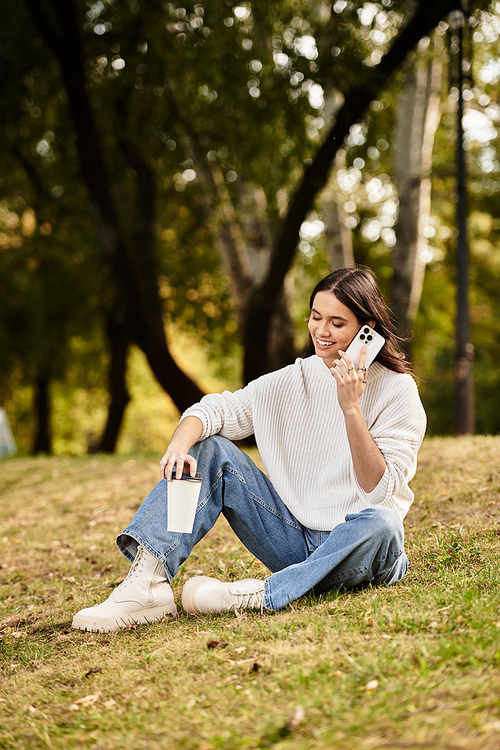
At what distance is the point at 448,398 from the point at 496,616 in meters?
17.7

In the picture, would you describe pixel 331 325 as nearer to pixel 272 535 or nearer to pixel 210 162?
pixel 272 535

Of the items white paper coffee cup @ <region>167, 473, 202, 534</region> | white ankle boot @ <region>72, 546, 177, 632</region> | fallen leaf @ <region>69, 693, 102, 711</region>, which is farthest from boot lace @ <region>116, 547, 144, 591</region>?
fallen leaf @ <region>69, 693, 102, 711</region>

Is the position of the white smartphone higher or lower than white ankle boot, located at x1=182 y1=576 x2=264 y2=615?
higher

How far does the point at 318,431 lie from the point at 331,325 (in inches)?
20.8

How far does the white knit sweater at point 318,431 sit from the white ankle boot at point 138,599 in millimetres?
629

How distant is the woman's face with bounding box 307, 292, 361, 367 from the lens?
10.1 feet

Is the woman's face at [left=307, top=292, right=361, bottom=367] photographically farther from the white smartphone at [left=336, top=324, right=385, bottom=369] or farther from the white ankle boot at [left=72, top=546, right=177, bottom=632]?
the white ankle boot at [left=72, top=546, right=177, bottom=632]

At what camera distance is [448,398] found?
19.4m

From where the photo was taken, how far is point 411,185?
10.5m

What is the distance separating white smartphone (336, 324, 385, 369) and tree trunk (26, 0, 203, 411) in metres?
6.76

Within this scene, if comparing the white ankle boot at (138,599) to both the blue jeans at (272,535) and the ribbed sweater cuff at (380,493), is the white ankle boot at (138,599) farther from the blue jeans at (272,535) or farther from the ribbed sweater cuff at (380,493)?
Answer: the ribbed sweater cuff at (380,493)

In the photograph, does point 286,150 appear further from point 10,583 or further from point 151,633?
point 151,633

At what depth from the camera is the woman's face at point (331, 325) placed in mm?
3072

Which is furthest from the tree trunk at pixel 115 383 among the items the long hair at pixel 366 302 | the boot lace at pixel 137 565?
the long hair at pixel 366 302
